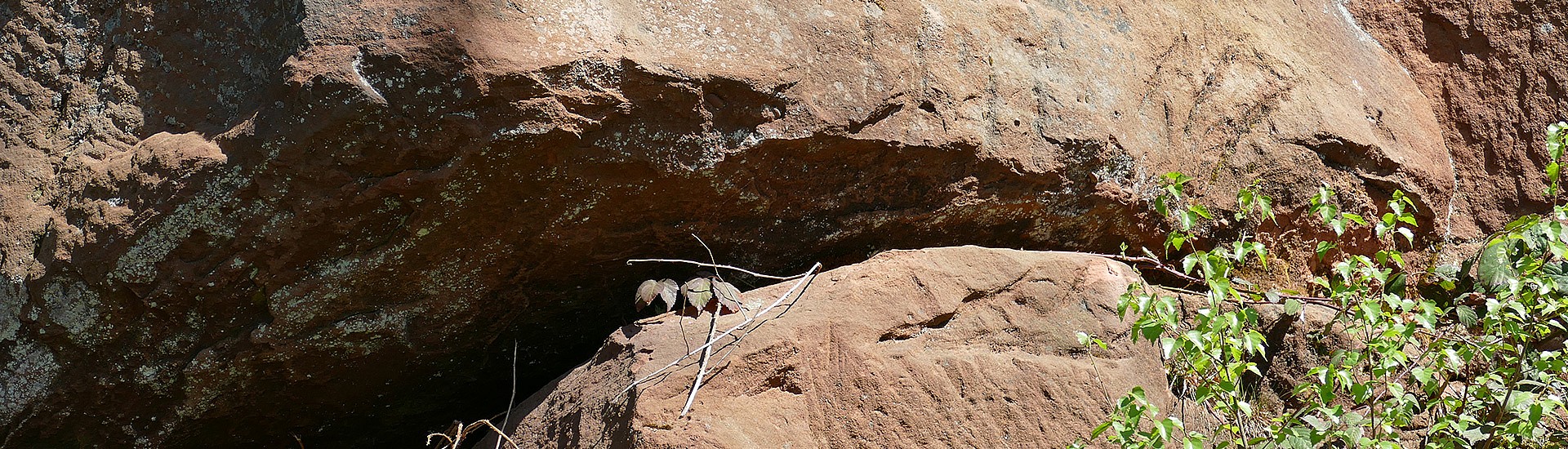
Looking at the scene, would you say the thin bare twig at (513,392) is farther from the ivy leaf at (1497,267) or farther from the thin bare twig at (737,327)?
the ivy leaf at (1497,267)

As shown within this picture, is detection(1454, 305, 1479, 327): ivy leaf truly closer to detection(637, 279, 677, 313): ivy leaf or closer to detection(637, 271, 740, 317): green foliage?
detection(637, 271, 740, 317): green foliage

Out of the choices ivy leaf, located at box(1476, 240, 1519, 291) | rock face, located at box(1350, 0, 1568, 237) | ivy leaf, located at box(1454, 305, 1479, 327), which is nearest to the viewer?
ivy leaf, located at box(1476, 240, 1519, 291)

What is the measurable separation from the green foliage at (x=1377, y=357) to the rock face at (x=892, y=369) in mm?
119

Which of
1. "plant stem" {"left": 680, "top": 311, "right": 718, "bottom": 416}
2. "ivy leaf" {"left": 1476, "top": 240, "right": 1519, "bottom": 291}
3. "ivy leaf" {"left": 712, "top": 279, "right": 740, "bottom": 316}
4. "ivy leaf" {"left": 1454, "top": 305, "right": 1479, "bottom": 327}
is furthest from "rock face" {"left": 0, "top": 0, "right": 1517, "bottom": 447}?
"ivy leaf" {"left": 1476, "top": 240, "right": 1519, "bottom": 291}

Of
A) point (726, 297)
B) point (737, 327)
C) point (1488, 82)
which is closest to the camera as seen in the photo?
point (737, 327)

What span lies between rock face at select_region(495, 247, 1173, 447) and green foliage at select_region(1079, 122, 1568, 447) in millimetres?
119

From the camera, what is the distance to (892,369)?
204cm

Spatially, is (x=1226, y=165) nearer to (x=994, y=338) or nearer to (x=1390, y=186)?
(x=1390, y=186)

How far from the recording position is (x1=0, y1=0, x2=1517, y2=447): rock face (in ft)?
6.24

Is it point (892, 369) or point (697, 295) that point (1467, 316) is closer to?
point (892, 369)

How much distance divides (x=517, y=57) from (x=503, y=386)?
110cm

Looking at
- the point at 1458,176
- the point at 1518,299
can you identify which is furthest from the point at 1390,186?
the point at 1518,299

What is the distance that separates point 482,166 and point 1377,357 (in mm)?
1975

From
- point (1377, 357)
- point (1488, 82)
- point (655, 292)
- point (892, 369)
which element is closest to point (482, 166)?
point (655, 292)
